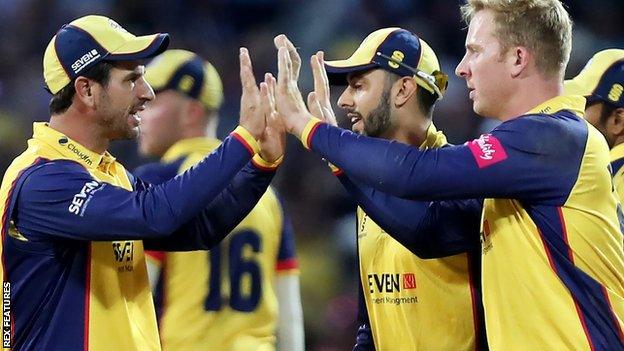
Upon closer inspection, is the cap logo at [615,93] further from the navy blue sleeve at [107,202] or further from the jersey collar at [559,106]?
the navy blue sleeve at [107,202]

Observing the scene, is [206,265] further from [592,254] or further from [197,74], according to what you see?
[592,254]

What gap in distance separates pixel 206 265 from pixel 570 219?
96.3 inches

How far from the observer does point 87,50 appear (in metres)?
3.75

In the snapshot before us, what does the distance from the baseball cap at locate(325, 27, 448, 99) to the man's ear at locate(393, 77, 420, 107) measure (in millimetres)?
22

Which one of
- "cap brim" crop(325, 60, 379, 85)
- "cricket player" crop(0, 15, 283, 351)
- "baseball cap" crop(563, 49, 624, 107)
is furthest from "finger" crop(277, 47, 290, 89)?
"baseball cap" crop(563, 49, 624, 107)

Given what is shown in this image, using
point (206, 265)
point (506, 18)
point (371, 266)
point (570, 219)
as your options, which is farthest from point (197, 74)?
point (570, 219)

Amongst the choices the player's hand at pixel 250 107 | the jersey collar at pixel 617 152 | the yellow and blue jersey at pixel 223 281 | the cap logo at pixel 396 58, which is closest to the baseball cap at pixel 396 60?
the cap logo at pixel 396 58

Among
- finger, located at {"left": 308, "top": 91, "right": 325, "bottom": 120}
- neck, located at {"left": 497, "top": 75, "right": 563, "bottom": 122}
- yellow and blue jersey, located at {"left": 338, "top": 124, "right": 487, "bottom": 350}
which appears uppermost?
finger, located at {"left": 308, "top": 91, "right": 325, "bottom": 120}

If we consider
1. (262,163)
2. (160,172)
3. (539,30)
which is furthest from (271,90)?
(160,172)

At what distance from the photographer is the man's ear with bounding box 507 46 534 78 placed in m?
3.43

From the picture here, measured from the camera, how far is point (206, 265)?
529 cm

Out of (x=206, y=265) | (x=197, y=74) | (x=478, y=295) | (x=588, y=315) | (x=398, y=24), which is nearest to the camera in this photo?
(x=588, y=315)

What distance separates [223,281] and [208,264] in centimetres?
11

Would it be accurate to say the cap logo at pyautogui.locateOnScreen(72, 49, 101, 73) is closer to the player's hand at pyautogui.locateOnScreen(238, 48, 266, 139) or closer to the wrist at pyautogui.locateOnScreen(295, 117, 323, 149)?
the player's hand at pyautogui.locateOnScreen(238, 48, 266, 139)
